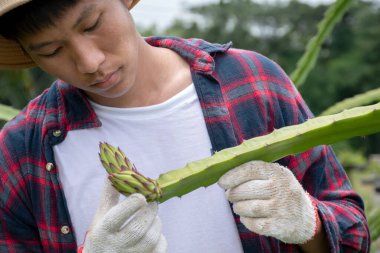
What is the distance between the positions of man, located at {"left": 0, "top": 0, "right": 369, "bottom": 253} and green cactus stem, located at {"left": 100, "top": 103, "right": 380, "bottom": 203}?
0.53 ft

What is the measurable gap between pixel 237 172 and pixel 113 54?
33 centimetres

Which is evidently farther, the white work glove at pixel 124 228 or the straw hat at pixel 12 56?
the straw hat at pixel 12 56

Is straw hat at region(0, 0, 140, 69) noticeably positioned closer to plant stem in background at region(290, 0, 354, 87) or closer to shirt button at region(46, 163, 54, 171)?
shirt button at region(46, 163, 54, 171)

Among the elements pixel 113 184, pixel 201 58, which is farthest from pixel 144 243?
pixel 201 58

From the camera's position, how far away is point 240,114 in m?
1.43

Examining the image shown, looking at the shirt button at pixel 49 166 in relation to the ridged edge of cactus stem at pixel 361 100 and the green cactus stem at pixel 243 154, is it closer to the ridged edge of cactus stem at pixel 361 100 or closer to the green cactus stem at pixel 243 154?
the green cactus stem at pixel 243 154

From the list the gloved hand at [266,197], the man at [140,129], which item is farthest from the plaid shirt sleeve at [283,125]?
the gloved hand at [266,197]

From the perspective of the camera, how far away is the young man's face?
126cm

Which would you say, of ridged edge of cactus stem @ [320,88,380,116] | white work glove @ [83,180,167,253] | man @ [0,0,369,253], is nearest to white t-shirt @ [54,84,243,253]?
man @ [0,0,369,253]

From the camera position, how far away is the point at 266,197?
1.17m

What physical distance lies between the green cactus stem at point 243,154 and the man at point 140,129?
0.16m

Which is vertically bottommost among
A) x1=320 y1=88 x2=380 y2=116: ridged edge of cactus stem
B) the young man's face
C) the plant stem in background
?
x1=320 y1=88 x2=380 y2=116: ridged edge of cactus stem

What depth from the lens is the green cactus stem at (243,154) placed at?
112 centimetres

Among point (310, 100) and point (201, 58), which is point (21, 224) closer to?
point (201, 58)
